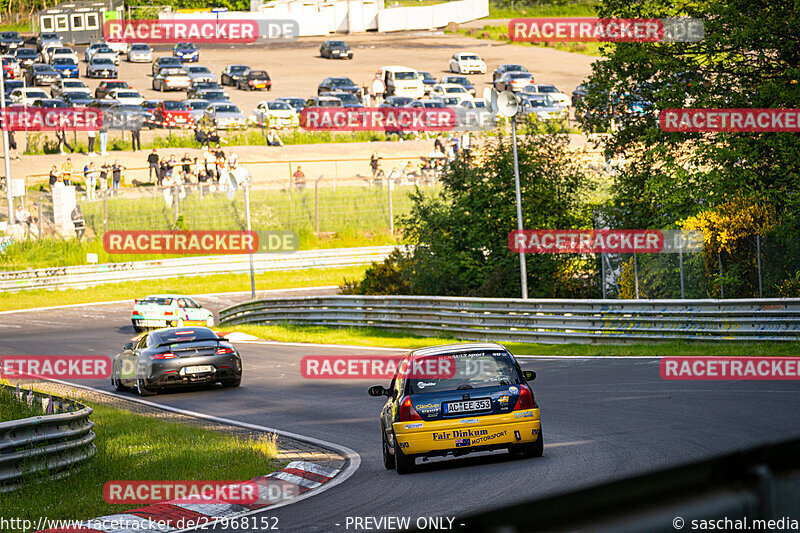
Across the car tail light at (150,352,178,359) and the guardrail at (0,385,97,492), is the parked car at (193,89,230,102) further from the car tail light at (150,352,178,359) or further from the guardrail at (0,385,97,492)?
the guardrail at (0,385,97,492)

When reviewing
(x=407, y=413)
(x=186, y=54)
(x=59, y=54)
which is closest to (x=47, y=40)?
(x=59, y=54)

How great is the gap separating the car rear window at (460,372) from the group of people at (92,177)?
1432 inches

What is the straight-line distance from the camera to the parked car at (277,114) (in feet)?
207

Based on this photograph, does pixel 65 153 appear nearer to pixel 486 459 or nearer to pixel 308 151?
pixel 308 151

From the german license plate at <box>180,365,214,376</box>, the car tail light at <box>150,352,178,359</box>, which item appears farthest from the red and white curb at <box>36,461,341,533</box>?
the car tail light at <box>150,352,178,359</box>

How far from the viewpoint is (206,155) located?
51188 millimetres

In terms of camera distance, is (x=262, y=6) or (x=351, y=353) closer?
(x=351, y=353)

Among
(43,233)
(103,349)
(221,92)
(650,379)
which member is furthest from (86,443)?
(221,92)

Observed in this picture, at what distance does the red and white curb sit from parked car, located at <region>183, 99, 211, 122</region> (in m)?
52.3

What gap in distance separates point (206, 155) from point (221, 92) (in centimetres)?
1536

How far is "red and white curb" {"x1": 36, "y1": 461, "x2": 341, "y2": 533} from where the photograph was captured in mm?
9191

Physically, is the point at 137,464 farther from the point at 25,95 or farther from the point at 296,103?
the point at 296,103

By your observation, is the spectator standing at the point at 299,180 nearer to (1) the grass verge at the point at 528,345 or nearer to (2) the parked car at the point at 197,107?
(2) the parked car at the point at 197,107

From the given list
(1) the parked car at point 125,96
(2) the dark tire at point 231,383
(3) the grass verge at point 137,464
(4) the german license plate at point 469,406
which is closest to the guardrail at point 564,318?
(2) the dark tire at point 231,383
